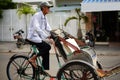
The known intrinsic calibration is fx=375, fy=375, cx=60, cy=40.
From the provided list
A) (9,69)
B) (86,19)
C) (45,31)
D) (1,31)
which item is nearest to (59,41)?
(45,31)

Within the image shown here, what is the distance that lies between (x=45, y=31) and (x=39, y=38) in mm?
207

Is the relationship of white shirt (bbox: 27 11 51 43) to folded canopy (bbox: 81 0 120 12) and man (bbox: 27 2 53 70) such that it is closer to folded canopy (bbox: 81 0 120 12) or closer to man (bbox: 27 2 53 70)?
man (bbox: 27 2 53 70)

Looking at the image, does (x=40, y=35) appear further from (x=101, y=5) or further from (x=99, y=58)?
(x=101, y=5)

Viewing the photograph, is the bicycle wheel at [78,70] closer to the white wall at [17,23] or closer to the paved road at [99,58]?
the paved road at [99,58]

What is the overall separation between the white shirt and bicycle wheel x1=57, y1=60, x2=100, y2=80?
118 centimetres

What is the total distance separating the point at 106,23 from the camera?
85.8 ft

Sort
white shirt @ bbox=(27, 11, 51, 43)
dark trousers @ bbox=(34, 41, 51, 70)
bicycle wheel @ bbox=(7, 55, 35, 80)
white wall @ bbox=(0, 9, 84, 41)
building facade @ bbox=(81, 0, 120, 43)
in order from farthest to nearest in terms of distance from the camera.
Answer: building facade @ bbox=(81, 0, 120, 43), white wall @ bbox=(0, 9, 84, 41), bicycle wheel @ bbox=(7, 55, 35, 80), dark trousers @ bbox=(34, 41, 51, 70), white shirt @ bbox=(27, 11, 51, 43)

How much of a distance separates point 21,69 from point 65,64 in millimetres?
1660

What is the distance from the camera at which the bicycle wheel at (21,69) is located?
8555 mm

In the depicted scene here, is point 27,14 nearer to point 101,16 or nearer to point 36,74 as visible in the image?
point 101,16

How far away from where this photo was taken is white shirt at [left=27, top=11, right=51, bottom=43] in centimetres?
828

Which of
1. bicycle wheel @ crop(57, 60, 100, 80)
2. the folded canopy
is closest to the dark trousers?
bicycle wheel @ crop(57, 60, 100, 80)

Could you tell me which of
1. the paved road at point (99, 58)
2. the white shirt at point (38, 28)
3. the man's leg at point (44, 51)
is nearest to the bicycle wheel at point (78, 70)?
the man's leg at point (44, 51)

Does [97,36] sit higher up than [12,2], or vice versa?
[12,2]
